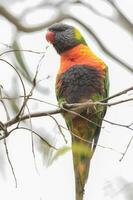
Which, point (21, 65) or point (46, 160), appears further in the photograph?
point (21, 65)

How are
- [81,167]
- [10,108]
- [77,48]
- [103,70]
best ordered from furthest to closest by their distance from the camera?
[77,48], [103,70], [81,167], [10,108]

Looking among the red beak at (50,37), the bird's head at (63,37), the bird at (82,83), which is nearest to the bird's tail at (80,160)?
the bird at (82,83)

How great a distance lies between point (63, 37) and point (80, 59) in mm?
446

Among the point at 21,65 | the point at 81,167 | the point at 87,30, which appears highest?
the point at 87,30

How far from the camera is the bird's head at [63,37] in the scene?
3238 mm

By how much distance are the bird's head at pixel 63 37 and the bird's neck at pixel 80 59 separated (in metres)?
0.18

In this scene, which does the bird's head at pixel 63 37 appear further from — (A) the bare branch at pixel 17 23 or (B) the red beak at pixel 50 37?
(A) the bare branch at pixel 17 23

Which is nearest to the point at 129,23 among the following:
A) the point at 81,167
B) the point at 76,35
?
the point at 81,167

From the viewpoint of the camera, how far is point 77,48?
3107mm

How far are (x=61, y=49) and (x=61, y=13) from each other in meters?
0.69

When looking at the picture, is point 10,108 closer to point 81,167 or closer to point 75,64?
point 81,167

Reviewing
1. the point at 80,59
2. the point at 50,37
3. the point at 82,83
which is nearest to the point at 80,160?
the point at 82,83

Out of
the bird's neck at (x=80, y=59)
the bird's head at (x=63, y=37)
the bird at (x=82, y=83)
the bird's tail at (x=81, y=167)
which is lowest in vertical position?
the bird's tail at (x=81, y=167)

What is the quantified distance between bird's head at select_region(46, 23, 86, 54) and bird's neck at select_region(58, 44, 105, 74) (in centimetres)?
18
